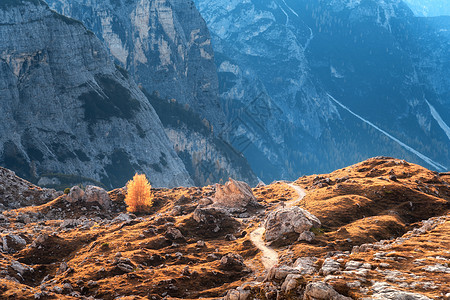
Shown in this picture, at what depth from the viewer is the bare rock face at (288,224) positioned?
66.2 metres

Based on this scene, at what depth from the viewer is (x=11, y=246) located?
6762cm

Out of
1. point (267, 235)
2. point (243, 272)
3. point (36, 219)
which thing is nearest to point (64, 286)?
point (243, 272)

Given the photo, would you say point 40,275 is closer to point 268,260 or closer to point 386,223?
point 268,260

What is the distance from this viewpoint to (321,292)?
33.2m

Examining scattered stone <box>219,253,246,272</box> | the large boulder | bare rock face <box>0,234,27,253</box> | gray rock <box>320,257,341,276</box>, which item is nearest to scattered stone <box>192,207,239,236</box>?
the large boulder

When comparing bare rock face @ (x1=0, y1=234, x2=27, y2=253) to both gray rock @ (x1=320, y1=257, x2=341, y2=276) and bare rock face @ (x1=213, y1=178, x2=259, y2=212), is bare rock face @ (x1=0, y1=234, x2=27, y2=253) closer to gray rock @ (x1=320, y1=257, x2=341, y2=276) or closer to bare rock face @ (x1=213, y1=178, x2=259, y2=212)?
bare rock face @ (x1=213, y1=178, x2=259, y2=212)

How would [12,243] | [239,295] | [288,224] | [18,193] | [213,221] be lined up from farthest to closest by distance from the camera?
[18,193] < [213,221] < [12,243] < [288,224] < [239,295]

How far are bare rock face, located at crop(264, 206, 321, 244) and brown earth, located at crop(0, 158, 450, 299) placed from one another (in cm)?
194

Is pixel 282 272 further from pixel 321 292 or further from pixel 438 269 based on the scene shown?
pixel 438 269

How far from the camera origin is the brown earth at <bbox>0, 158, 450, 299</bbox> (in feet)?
126

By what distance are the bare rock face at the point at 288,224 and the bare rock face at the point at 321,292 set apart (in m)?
31.0

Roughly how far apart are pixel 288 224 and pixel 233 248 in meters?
8.14

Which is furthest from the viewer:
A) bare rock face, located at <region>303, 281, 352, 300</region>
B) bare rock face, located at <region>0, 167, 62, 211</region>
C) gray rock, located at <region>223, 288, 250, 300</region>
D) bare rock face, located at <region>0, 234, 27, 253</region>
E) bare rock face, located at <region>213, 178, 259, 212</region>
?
bare rock face, located at <region>0, 167, 62, 211</region>

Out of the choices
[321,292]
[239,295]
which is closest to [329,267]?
[321,292]
